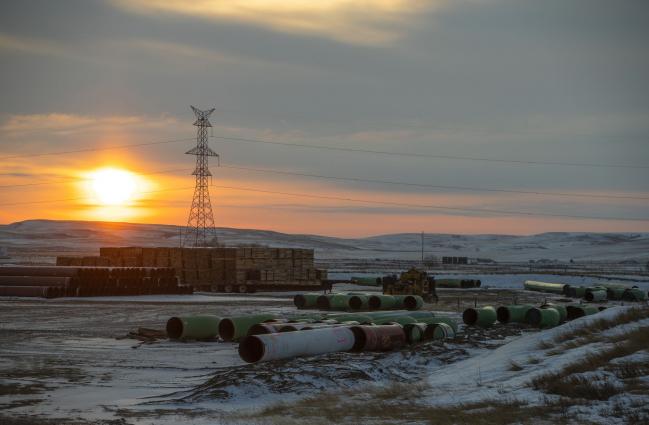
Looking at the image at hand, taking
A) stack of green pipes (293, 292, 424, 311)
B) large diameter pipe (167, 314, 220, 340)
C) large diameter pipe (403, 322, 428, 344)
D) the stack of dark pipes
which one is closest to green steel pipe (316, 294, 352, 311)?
stack of green pipes (293, 292, 424, 311)

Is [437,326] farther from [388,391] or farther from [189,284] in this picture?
[189,284]

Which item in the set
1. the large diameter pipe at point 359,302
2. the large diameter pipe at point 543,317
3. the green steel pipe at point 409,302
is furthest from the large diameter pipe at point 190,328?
→ the green steel pipe at point 409,302

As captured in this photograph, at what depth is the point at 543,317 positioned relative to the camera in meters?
29.2

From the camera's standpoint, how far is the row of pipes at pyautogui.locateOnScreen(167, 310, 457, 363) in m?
19.1

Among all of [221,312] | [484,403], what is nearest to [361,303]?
[221,312]

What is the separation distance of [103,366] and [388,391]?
23.9 feet

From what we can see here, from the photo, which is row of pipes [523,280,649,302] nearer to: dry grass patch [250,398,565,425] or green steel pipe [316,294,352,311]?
green steel pipe [316,294,352,311]

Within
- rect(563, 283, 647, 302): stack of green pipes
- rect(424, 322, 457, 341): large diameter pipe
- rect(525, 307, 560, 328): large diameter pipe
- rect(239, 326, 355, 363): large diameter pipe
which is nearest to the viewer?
rect(239, 326, 355, 363): large diameter pipe

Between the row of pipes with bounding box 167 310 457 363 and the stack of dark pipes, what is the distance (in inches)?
873

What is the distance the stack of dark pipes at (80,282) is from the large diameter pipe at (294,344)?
Result: 91.1ft

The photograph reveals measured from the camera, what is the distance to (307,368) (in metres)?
17.4

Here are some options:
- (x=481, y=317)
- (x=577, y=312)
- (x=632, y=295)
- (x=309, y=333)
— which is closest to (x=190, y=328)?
(x=309, y=333)

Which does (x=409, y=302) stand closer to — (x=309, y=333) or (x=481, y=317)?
(x=481, y=317)

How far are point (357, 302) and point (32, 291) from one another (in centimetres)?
1866
